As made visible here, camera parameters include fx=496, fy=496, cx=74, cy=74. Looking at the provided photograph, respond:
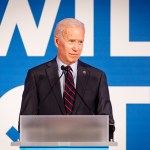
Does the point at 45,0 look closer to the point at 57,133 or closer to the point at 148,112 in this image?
the point at 148,112

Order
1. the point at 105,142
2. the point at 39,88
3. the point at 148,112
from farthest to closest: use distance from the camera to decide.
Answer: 1. the point at 148,112
2. the point at 39,88
3. the point at 105,142

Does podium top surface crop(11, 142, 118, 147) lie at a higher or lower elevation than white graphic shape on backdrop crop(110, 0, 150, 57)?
lower

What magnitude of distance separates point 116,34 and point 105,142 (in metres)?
1.86

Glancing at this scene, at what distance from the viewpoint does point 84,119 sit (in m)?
2.26

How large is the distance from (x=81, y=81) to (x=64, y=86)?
10cm

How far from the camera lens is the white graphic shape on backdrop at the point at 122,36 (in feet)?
13.0

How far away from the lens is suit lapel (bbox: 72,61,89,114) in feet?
8.95

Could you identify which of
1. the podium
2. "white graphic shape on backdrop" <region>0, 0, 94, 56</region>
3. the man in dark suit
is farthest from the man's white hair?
"white graphic shape on backdrop" <region>0, 0, 94, 56</region>

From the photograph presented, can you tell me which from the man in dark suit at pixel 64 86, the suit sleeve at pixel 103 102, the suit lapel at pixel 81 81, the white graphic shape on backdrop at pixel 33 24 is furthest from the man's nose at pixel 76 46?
the white graphic shape on backdrop at pixel 33 24

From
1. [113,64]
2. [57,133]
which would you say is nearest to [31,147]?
[57,133]

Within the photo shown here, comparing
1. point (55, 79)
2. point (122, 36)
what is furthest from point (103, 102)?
point (122, 36)

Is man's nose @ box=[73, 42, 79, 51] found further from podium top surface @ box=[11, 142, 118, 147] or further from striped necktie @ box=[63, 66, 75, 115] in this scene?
podium top surface @ box=[11, 142, 118, 147]

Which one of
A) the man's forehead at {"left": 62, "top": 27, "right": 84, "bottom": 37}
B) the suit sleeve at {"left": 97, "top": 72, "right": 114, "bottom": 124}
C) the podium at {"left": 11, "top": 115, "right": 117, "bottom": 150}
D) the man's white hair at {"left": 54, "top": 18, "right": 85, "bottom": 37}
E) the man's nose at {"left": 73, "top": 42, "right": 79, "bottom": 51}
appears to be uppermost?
the man's white hair at {"left": 54, "top": 18, "right": 85, "bottom": 37}

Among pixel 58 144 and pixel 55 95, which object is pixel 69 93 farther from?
pixel 58 144
